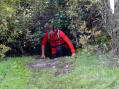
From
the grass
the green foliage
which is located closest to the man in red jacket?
the green foliage

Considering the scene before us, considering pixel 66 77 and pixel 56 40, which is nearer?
pixel 66 77

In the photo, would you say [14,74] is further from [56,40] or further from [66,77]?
[56,40]

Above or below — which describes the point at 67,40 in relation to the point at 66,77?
above

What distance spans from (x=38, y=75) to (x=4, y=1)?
2.86m

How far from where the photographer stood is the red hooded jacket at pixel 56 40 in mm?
11195

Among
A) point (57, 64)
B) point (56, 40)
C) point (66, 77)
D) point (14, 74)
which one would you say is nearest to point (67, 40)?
point (56, 40)

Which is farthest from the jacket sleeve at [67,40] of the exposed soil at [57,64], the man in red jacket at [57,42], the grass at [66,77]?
the grass at [66,77]

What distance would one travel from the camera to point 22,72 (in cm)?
931

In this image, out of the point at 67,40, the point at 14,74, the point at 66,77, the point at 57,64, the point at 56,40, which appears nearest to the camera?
the point at 66,77

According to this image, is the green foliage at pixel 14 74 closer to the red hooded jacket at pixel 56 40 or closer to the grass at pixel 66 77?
the grass at pixel 66 77

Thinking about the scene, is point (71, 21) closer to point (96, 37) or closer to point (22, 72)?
point (96, 37)

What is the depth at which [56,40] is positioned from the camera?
11.5 meters

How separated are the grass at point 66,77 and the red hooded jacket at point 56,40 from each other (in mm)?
1189

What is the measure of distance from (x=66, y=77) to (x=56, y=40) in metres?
3.14
